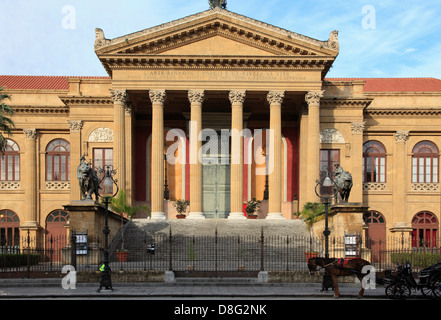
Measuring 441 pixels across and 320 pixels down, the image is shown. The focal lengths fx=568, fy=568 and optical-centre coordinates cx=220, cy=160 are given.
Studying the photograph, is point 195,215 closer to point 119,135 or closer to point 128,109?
point 119,135

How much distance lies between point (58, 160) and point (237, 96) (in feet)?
51.7

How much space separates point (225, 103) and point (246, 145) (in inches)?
144

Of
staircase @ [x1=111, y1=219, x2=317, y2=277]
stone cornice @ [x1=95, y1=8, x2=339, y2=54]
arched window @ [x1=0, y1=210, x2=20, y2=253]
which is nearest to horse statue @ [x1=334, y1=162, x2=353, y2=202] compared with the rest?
staircase @ [x1=111, y1=219, x2=317, y2=277]

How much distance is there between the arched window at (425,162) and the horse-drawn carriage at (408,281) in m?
26.1

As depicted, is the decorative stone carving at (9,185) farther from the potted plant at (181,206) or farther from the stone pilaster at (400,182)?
the stone pilaster at (400,182)

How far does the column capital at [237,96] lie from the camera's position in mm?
36781

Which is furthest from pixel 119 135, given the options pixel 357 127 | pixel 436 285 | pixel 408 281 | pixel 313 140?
pixel 436 285

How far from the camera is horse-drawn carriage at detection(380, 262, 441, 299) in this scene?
60.2 feet

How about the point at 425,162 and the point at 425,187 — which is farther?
the point at 425,162

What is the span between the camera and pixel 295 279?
21875mm

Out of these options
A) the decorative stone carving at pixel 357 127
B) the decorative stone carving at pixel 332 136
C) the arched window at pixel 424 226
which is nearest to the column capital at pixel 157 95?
the decorative stone carving at pixel 332 136

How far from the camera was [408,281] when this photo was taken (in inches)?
720

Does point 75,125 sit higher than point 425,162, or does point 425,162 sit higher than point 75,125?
point 75,125
